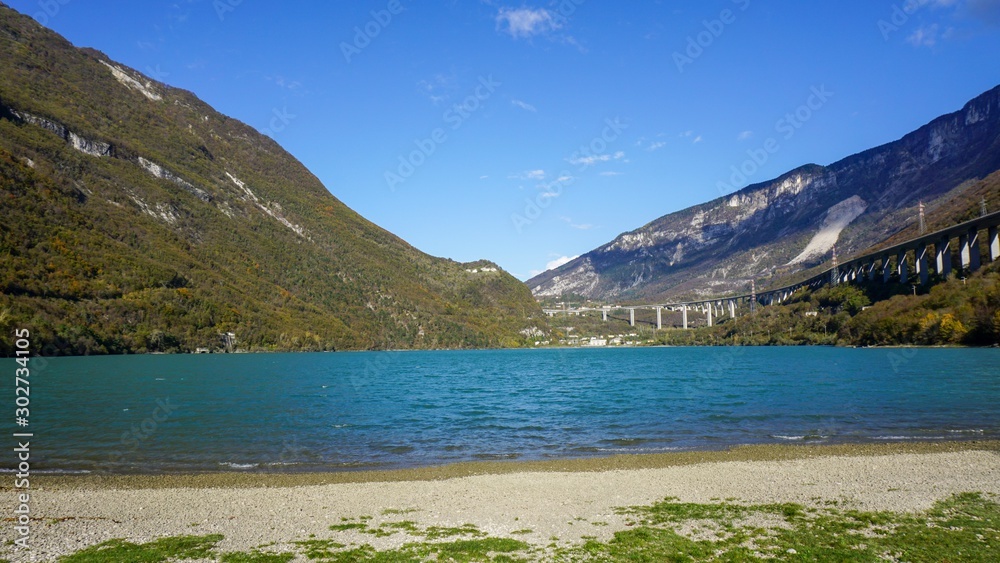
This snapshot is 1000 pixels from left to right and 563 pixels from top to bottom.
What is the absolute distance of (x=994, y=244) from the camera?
296 ft

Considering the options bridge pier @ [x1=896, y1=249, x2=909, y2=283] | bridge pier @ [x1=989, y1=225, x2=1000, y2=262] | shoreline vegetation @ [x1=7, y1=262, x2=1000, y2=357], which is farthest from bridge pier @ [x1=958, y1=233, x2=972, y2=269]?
bridge pier @ [x1=896, y1=249, x2=909, y2=283]

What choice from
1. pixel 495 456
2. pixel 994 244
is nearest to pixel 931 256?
pixel 994 244

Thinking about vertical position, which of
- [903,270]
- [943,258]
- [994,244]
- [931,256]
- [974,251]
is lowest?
[903,270]

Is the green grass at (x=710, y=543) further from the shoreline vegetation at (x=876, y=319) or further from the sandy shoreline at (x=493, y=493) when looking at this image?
the shoreline vegetation at (x=876, y=319)

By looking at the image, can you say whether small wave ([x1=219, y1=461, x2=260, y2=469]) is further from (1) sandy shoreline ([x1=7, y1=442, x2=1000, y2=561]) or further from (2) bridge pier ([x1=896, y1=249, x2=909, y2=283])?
(2) bridge pier ([x1=896, y1=249, x2=909, y2=283])

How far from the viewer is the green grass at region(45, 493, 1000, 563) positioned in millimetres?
9422

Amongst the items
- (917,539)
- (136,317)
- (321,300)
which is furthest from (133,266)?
(917,539)

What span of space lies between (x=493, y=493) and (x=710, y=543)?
5992 mm

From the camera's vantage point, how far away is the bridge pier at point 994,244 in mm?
89062

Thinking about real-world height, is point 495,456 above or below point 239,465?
below

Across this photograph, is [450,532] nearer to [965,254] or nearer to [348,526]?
[348,526]

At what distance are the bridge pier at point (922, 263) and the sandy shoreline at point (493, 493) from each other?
10653 centimetres

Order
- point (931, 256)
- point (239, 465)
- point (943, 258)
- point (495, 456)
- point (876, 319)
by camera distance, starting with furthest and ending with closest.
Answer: point (931, 256)
point (943, 258)
point (876, 319)
point (495, 456)
point (239, 465)

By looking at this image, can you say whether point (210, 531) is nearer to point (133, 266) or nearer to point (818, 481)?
point (818, 481)
